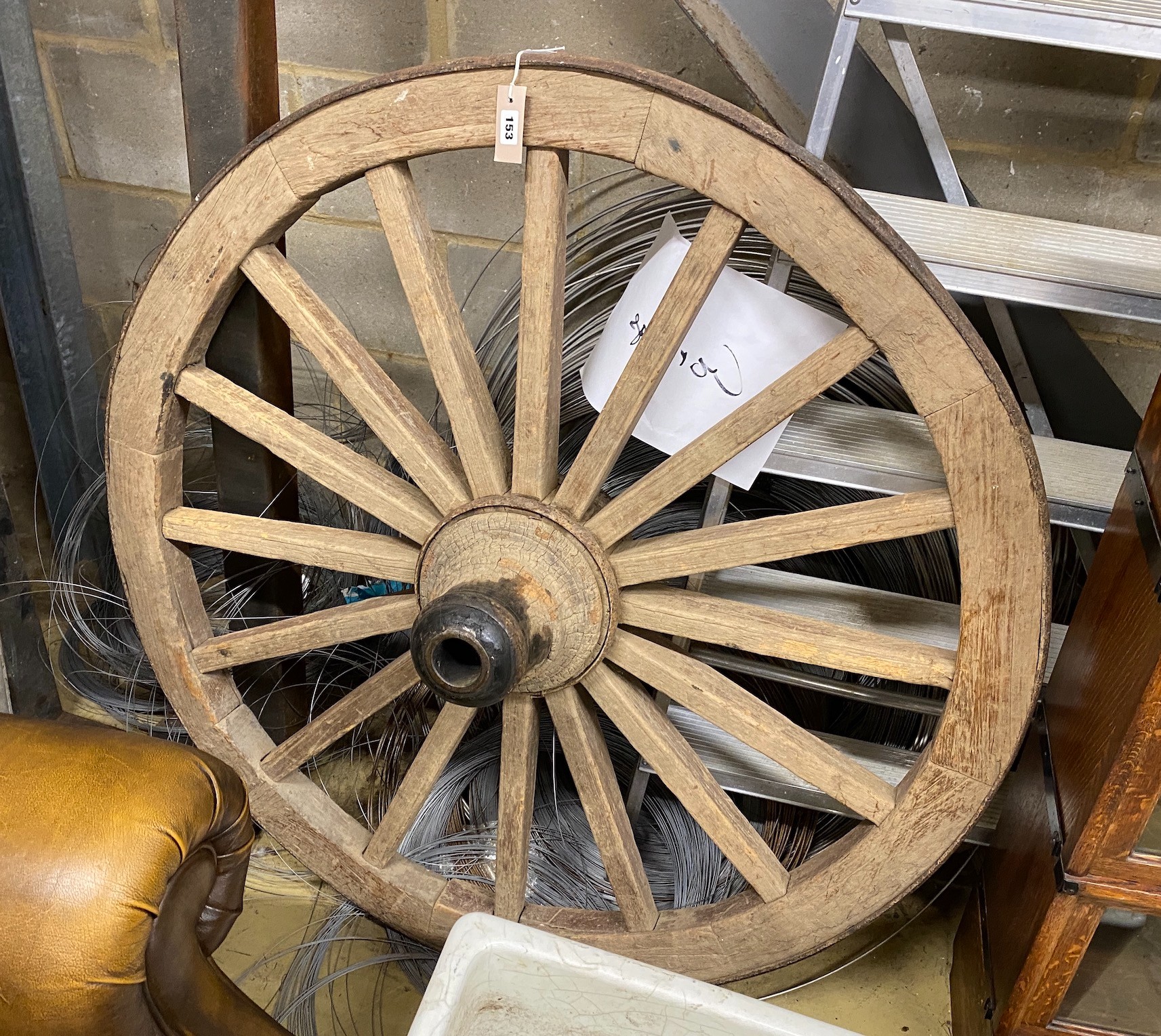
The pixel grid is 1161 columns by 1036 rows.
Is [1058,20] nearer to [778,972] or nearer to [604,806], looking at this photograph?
[604,806]

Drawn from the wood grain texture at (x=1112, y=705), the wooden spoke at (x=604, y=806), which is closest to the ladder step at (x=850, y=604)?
the wood grain texture at (x=1112, y=705)

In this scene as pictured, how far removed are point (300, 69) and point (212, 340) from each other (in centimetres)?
50

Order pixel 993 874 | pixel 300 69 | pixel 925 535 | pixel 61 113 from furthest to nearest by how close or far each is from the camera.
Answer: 1. pixel 61 113
2. pixel 300 69
3. pixel 925 535
4. pixel 993 874

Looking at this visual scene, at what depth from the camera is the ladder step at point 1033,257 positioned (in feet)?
2.75

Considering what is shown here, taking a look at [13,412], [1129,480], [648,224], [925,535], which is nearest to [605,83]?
[648,224]

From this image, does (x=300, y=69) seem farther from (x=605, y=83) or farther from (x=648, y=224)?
(x=605, y=83)

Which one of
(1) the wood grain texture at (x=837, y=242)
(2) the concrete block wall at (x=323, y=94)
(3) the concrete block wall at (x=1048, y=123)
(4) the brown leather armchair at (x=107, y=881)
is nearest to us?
(4) the brown leather armchair at (x=107, y=881)

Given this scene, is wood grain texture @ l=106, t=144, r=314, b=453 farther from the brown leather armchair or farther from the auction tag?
the brown leather armchair

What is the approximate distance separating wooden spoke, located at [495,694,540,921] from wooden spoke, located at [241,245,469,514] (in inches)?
9.7

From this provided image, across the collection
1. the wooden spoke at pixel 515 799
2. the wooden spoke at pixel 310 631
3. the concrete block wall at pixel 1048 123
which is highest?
the concrete block wall at pixel 1048 123

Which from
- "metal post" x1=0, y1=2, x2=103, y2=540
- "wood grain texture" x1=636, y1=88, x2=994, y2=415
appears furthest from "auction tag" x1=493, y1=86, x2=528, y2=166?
"metal post" x1=0, y1=2, x2=103, y2=540

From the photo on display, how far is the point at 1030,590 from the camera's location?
837 mm

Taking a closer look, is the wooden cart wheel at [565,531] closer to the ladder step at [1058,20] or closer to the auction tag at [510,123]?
the auction tag at [510,123]

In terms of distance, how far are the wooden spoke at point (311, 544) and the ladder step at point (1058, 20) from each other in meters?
0.70
